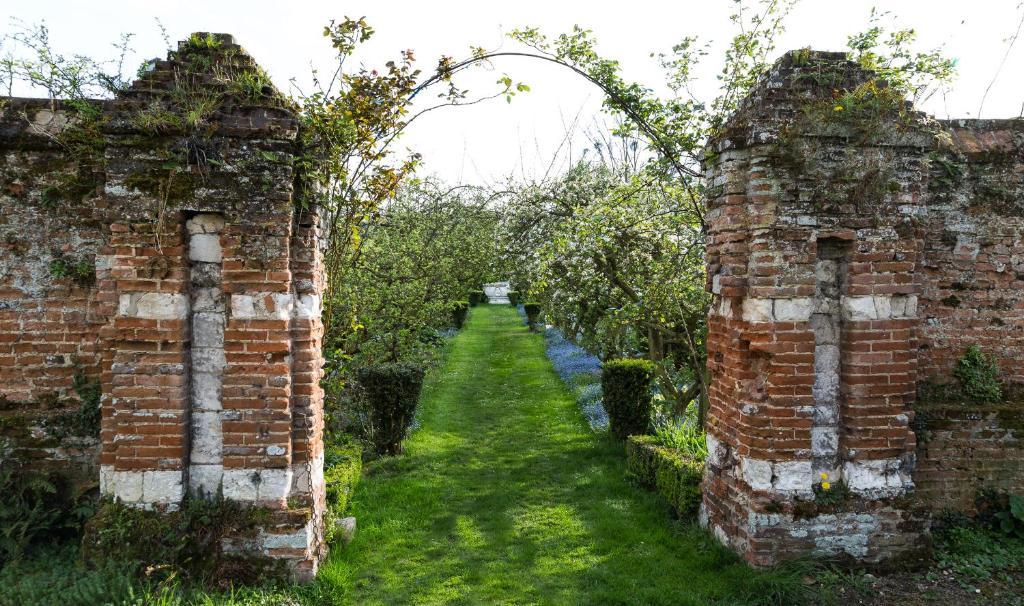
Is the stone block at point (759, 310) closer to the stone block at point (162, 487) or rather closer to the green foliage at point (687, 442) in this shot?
the green foliage at point (687, 442)

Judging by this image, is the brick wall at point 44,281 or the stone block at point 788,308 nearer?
the stone block at point 788,308

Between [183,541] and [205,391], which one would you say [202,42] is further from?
[183,541]

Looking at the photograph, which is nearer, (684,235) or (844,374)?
(844,374)

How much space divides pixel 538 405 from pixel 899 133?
8.33 meters

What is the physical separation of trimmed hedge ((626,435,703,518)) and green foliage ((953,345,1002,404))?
238 cm

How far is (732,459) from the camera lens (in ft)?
16.6

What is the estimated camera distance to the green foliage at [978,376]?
5262 millimetres

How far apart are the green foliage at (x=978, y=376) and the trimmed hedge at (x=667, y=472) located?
7.79 ft

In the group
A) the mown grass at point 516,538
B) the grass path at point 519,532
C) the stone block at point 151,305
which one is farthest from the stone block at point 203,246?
the grass path at point 519,532

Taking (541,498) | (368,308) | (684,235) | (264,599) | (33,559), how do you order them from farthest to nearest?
(368,308) → (684,235) → (541,498) → (33,559) → (264,599)

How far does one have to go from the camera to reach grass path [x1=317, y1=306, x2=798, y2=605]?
4.80 m

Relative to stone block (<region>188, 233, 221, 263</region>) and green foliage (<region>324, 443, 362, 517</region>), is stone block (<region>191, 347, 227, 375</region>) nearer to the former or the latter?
stone block (<region>188, 233, 221, 263</region>)

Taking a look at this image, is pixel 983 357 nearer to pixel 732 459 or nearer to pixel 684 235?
pixel 732 459

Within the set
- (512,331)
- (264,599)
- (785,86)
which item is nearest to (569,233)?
(785,86)
